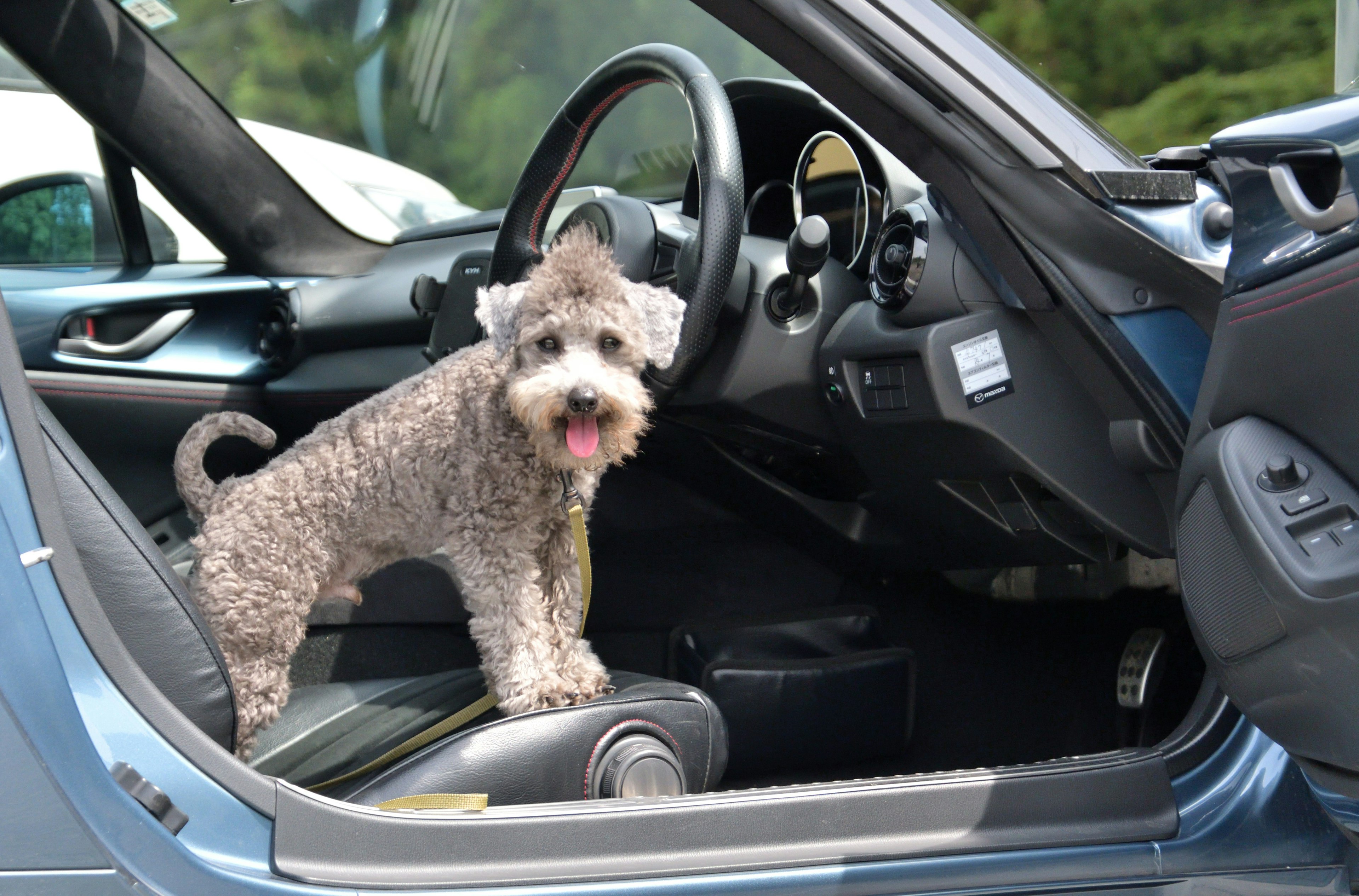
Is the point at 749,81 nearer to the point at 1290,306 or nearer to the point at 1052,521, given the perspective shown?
the point at 1052,521

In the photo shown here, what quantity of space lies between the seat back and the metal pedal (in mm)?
1685

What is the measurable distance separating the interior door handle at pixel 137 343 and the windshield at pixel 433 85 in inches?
24.2

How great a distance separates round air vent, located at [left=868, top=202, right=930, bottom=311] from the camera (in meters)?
1.90

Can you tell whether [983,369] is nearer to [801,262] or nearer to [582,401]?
[801,262]

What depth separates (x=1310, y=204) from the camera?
1119 millimetres

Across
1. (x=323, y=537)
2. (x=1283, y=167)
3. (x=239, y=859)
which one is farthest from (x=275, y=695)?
(x=1283, y=167)

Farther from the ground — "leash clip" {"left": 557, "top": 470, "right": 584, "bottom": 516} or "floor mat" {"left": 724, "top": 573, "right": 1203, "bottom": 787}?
"leash clip" {"left": 557, "top": 470, "right": 584, "bottom": 516}

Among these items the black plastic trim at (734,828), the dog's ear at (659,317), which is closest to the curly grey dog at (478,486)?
the dog's ear at (659,317)

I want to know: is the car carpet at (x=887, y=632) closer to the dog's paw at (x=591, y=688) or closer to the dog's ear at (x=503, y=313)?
the dog's paw at (x=591, y=688)

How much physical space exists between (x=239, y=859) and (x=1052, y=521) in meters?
1.60

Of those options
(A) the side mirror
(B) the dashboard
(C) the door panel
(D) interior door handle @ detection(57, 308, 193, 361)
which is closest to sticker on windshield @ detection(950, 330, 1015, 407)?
(B) the dashboard

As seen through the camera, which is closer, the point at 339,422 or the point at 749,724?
the point at 339,422

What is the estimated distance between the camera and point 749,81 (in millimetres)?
2607

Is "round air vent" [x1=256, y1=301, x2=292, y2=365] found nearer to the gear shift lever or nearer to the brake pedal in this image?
the gear shift lever
